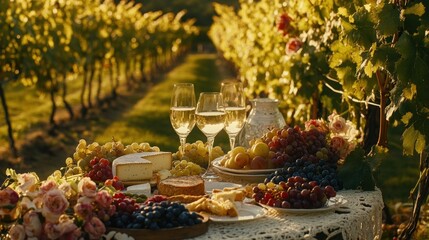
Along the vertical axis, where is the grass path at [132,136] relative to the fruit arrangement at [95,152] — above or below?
below

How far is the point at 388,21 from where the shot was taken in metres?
3.73

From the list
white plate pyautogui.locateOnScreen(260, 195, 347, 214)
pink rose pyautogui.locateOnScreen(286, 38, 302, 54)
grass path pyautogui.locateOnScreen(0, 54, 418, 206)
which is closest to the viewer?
white plate pyautogui.locateOnScreen(260, 195, 347, 214)

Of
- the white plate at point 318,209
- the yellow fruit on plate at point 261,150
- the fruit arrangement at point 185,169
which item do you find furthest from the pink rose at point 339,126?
the white plate at point 318,209

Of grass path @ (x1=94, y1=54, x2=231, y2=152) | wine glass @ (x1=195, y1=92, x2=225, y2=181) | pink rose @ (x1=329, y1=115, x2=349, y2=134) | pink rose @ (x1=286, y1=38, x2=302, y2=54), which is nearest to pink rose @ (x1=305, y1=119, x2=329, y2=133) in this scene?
pink rose @ (x1=329, y1=115, x2=349, y2=134)

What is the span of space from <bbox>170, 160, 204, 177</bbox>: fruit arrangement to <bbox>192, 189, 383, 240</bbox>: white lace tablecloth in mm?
608

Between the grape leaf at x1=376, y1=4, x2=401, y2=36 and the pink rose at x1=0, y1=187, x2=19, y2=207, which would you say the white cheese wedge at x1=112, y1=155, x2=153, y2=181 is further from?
the grape leaf at x1=376, y1=4, x2=401, y2=36

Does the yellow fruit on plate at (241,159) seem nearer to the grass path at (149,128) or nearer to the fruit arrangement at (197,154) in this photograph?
the fruit arrangement at (197,154)

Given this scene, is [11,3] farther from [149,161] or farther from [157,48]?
[157,48]

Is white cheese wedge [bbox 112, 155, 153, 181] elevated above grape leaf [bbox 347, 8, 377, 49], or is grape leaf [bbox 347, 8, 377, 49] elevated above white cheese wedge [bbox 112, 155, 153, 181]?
grape leaf [bbox 347, 8, 377, 49]

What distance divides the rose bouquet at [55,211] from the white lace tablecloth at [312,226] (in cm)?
38

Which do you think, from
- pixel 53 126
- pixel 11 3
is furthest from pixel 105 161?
pixel 53 126

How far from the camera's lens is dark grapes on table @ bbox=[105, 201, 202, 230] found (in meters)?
2.75

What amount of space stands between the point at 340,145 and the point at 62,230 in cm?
168

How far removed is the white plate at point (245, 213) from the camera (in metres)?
2.95
